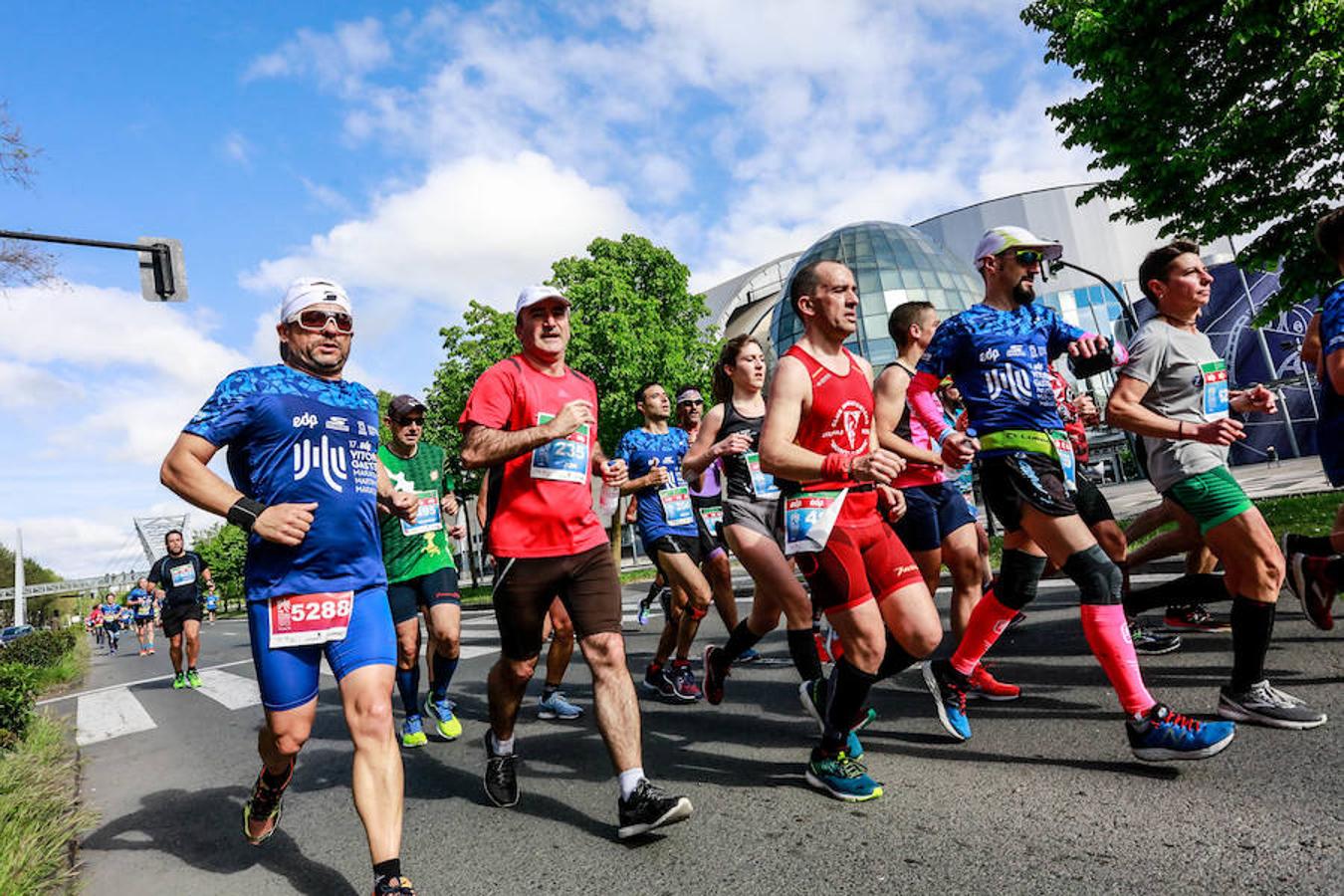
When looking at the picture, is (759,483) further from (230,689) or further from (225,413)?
(230,689)

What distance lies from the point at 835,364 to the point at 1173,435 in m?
1.57

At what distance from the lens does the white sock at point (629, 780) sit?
120 inches

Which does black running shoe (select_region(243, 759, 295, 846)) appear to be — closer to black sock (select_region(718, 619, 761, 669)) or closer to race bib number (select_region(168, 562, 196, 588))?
black sock (select_region(718, 619, 761, 669))

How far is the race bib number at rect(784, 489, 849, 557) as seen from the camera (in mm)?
3186

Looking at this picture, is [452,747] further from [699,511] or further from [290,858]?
[699,511]

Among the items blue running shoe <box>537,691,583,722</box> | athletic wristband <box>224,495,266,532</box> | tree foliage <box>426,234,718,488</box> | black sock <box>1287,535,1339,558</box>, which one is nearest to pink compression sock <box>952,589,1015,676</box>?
black sock <box>1287,535,1339,558</box>

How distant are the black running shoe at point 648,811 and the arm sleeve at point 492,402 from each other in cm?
163

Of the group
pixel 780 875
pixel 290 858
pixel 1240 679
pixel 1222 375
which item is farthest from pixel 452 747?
pixel 1222 375

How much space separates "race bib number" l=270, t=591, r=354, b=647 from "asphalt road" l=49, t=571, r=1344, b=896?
0.94 metres

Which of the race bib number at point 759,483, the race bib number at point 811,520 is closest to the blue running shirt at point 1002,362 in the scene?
the race bib number at point 811,520

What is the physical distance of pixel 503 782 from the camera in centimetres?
366

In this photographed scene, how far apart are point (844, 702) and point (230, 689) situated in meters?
9.56

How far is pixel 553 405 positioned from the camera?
3.78 metres

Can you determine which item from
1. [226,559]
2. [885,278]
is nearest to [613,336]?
[885,278]
